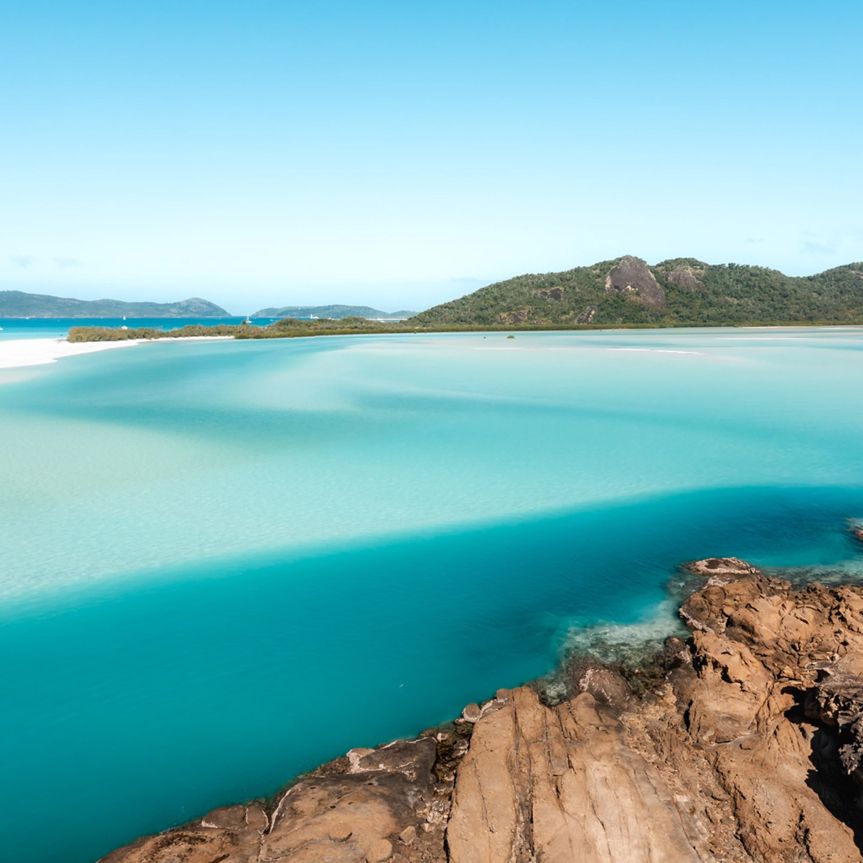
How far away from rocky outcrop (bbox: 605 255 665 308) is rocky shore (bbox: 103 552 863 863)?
85.8 meters

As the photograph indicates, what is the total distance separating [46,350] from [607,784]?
53.8 m

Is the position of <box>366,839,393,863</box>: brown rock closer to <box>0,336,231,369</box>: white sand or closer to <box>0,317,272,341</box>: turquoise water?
<box>0,336,231,369</box>: white sand

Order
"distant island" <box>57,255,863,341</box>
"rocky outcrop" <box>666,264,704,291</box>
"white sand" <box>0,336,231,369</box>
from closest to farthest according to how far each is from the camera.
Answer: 1. "white sand" <box>0,336,231,369</box>
2. "distant island" <box>57,255,863,341</box>
3. "rocky outcrop" <box>666,264,704,291</box>

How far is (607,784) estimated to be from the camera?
15.4 feet

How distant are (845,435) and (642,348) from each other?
29.4m

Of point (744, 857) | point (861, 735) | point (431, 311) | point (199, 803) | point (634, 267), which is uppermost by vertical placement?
point (634, 267)

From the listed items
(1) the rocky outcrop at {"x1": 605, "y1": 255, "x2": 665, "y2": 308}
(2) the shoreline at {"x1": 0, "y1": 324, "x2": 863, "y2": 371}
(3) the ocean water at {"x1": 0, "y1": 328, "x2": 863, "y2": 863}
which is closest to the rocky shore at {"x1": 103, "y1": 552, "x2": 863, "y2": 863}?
(3) the ocean water at {"x1": 0, "y1": 328, "x2": 863, "y2": 863}

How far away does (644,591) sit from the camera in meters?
8.48

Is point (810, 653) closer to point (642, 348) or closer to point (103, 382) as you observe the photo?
point (103, 382)

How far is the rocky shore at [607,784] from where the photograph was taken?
421 centimetres

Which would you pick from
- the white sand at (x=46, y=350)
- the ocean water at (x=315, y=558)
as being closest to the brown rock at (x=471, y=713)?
the ocean water at (x=315, y=558)

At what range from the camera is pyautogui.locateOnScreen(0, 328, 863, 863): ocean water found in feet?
19.1

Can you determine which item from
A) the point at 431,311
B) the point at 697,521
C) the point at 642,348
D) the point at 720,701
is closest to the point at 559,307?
the point at 431,311

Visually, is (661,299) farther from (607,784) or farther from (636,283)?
(607,784)
